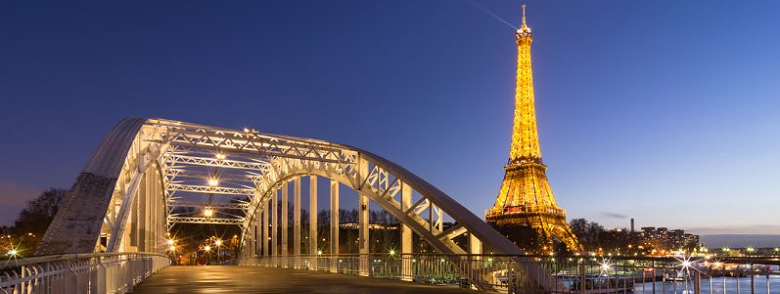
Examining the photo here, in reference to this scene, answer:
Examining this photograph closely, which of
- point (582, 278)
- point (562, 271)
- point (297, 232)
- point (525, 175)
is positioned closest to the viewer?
point (582, 278)

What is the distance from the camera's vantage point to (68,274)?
8.86m

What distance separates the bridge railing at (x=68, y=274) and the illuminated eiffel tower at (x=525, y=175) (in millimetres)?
67022

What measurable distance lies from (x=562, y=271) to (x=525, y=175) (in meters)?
67.2

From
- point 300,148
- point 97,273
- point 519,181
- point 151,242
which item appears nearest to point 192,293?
point 97,273

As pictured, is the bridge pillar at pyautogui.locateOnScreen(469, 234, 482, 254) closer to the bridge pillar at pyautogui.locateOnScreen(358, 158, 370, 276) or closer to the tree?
the bridge pillar at pyautogui.locateOnScreen(358, 158, 370, 276)

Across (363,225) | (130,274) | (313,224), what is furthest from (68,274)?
(313,224)

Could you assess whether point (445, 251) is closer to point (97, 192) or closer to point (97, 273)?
point (97, 192)

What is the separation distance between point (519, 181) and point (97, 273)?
7152cm

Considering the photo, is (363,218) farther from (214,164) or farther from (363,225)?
(214,164)

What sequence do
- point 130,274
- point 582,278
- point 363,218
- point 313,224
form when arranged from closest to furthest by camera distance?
point 582,278 → point 130,274 → point 363,218 → point 313,224

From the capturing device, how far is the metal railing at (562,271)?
952 cm

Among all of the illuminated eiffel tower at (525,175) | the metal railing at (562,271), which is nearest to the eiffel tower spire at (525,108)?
the illuminated eiffel tower at (525,175)

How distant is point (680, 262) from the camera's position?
9.86 meters

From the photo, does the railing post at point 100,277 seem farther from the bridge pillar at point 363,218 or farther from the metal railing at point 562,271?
the bridge pillar at point 363,218
